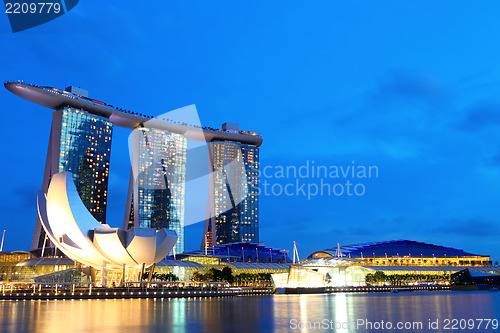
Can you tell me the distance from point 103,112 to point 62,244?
3660 inches

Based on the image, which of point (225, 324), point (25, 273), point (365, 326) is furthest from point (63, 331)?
point (25, 273)

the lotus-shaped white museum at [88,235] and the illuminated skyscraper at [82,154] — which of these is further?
the illuminated skyscraper at [82,154]

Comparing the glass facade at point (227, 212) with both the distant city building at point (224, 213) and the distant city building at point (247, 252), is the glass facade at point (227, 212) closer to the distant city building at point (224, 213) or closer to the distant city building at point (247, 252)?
the distant city building at point (224, 213)

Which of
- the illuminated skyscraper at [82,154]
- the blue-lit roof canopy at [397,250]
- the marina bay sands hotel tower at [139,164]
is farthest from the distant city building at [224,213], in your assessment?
the illuminated skyscraper at [82,154]

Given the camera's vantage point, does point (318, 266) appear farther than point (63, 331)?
Yes

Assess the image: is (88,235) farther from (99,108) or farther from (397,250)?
(397,250)

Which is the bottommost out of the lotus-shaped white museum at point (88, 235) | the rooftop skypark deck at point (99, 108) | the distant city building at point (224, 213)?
the lotus-shaped white museum at point (88, 235)

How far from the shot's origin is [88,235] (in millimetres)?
72312

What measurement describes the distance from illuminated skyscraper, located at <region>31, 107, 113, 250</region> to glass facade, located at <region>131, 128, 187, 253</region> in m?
17.7

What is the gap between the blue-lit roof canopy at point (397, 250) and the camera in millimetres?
161875

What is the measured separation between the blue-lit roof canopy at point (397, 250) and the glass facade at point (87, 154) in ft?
240

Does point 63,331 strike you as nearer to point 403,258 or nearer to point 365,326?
point 365,326

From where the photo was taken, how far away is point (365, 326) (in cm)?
2942

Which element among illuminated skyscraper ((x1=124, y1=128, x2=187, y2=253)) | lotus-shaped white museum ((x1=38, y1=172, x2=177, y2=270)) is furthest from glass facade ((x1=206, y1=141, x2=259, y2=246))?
lotus-shaped white museum ((x1=38, y1=172, x2=177, y2=270))
